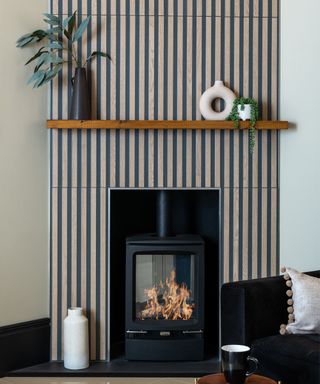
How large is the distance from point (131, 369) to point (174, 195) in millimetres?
1290

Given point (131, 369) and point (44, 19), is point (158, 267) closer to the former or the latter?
point (131, 369)

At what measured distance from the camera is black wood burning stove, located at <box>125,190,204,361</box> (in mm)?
4395

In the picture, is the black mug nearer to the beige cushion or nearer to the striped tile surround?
the beige cushion

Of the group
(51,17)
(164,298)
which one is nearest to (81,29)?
(51,17)

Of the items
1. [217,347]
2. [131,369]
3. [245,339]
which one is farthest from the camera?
[217,347]

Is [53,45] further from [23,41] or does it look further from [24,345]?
[24,345]

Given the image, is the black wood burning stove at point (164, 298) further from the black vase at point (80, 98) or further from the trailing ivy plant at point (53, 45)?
the trailing ivy plant at point (53, 45)

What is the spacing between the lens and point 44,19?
14.3 feet

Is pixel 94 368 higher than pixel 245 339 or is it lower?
lower

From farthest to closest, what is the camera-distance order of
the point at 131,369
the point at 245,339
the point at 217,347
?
the point at 217,347, the point at 131,369, the point at 245,339

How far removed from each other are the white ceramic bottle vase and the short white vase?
5.00 ft

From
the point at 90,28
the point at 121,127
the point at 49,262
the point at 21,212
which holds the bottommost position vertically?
the point at 49,262

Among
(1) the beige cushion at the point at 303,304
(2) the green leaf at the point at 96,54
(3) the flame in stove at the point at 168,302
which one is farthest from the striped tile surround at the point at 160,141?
(1) the beige cushion at the point at 303,304

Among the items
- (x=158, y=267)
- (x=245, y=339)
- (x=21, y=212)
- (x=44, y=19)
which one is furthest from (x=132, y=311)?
(x=44, y=19)
